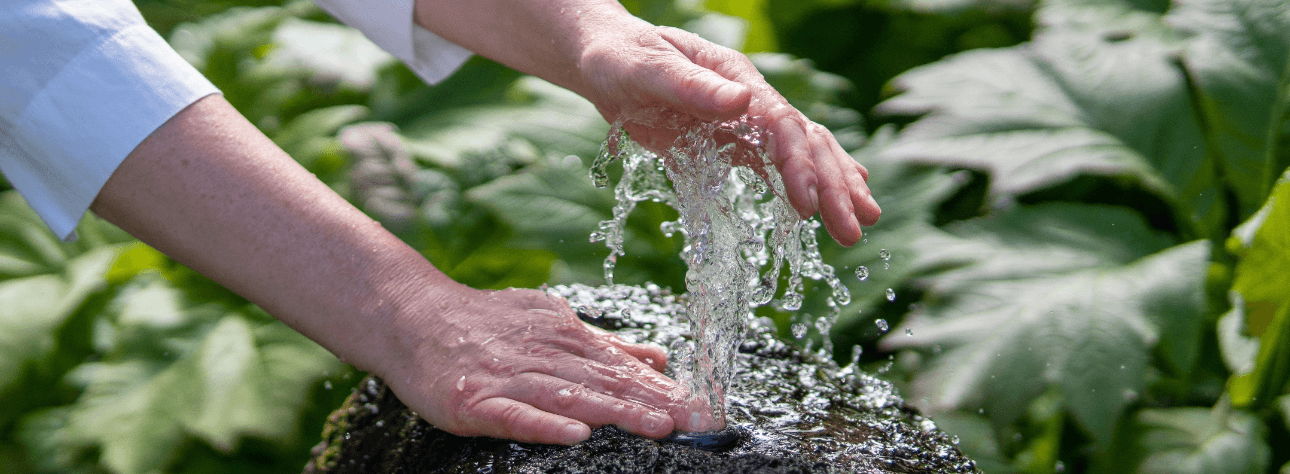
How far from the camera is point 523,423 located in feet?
3.57

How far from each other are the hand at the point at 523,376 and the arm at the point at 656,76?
31 centimetres

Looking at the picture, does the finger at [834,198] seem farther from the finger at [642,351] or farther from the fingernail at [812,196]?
the finger at [642,351]

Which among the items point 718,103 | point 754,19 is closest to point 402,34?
point 718,103

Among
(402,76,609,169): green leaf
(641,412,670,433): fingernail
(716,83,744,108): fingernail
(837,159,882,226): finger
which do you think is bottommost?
(402,76,609,169): green leaf

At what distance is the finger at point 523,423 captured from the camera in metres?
1.08

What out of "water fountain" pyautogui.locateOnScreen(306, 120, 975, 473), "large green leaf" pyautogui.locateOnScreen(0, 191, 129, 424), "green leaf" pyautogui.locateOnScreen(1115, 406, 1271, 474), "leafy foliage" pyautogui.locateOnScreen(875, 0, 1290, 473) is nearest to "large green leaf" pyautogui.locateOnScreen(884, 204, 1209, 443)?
"leafy foliage" pyautogui.locateOnScreen(875, 0, 1290, 473)

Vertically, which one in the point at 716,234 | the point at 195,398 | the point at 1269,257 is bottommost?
the point at 195,398

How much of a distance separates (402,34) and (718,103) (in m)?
0.83

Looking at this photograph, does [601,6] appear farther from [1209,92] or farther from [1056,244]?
[1209,92]

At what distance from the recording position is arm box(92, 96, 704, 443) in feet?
3.71

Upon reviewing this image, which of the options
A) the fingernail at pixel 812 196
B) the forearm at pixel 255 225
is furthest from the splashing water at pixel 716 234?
the forearm at pixel 255 225

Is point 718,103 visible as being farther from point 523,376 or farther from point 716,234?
point 523,376

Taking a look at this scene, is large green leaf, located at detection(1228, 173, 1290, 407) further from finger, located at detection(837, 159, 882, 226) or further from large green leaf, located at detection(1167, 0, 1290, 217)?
finger, located at detection(837, 159, 882, 226)

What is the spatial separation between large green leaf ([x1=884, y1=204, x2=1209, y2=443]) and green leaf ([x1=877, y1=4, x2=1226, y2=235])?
0.14 m
